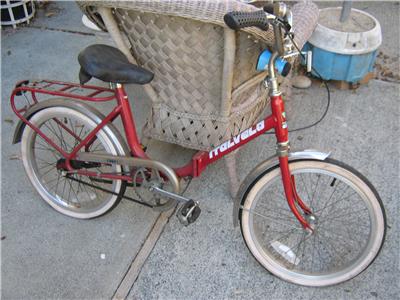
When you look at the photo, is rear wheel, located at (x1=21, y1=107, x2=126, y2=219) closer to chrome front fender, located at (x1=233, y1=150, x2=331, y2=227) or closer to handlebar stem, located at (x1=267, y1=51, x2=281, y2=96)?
chrome front fender, located at (x1=233, y1=150, x2=331, y2=227)

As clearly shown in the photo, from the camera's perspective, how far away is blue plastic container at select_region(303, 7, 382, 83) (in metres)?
3.17

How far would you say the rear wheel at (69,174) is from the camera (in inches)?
87.4

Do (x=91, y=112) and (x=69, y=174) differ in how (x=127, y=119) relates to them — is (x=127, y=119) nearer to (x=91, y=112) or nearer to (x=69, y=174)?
(x=91, y=112)

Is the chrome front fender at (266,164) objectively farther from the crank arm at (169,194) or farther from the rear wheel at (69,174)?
the rear wheel at (69,174)

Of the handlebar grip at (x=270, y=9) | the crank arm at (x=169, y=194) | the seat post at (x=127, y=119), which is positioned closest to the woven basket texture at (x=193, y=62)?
the handlebar grip at (x=270, y=9)

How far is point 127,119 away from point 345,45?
186 centimetres

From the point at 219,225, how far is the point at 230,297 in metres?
0.45

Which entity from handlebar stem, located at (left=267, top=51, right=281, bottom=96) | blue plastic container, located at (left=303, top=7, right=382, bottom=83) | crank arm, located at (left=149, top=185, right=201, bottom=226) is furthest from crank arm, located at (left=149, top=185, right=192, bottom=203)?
blue plastic container, located at (left=303, top=7, right=382, bottom=83)

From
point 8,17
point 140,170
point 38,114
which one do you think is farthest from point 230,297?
point 8,17

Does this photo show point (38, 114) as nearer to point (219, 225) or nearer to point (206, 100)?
point (206, 100)

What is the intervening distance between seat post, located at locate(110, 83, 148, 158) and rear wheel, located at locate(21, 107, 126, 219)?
0.26 ft

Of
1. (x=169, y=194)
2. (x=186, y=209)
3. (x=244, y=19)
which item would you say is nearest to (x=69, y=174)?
(x=169, y=194)

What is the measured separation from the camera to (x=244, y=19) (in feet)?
4.90

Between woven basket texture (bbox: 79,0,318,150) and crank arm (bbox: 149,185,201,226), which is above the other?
woven basket texture (bbox: 79,0,318,150)
